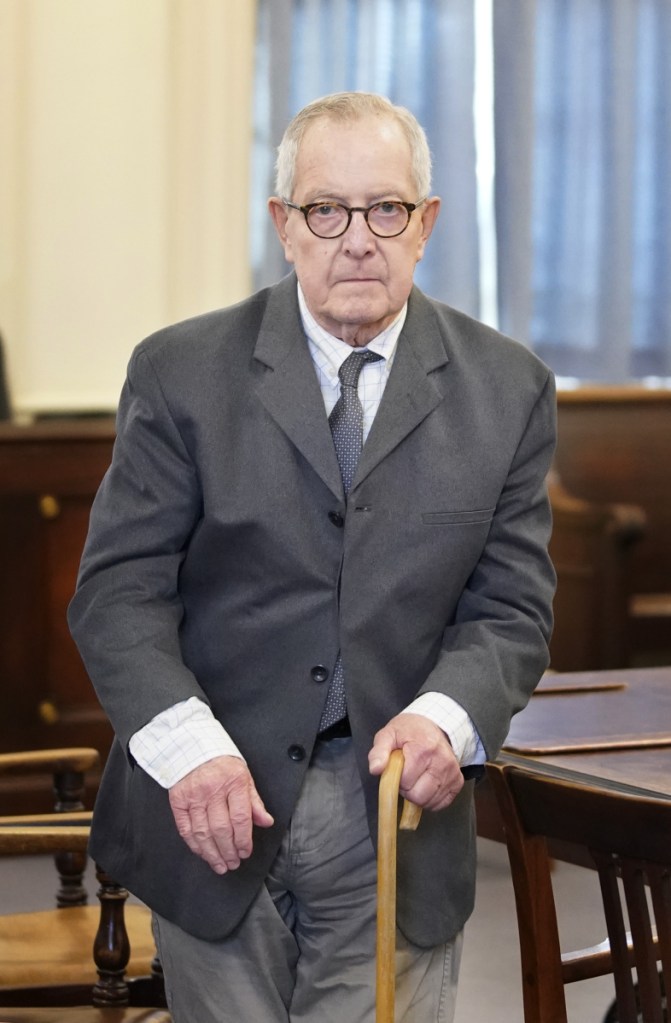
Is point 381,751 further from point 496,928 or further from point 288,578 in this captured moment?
point 496,928

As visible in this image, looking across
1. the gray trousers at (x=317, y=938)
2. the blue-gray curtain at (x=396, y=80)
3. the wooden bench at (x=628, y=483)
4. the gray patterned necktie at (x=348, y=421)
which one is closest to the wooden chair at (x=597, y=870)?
the gray trousers at (x=317, y=938)

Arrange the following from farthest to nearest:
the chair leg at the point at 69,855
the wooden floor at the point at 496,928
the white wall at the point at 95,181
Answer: the white wall at the point at 95,181 < the wooden floor at the point at 496,928 < the chair leg at the point at 69,855

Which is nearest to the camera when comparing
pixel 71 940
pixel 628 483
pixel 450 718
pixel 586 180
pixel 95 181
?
pixel 450 718

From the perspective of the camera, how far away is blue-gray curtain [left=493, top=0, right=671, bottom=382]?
6816mm

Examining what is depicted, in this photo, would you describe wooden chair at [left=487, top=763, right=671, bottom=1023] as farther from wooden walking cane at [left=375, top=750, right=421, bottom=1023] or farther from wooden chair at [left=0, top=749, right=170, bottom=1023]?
wooden chair at [left=0, top=749, right=170, bottom=1023]

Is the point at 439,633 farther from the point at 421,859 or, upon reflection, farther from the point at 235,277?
the point at 235,277

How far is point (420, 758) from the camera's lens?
1.89m

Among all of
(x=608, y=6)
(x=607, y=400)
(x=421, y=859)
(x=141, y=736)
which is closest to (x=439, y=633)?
(x=421, y=859)

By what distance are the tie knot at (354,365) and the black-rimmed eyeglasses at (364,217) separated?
0.59 feet

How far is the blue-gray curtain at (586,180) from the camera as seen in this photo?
268 inches

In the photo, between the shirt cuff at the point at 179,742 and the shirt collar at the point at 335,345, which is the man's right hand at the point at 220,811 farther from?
the shirt collar at the point at 335,345

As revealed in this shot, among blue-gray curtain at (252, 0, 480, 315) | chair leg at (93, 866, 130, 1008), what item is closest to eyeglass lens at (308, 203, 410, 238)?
chair leg at (93, 866, 130, 1008)

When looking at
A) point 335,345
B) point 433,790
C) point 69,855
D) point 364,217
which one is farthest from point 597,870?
point 69,855

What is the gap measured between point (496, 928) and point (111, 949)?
2.13m
